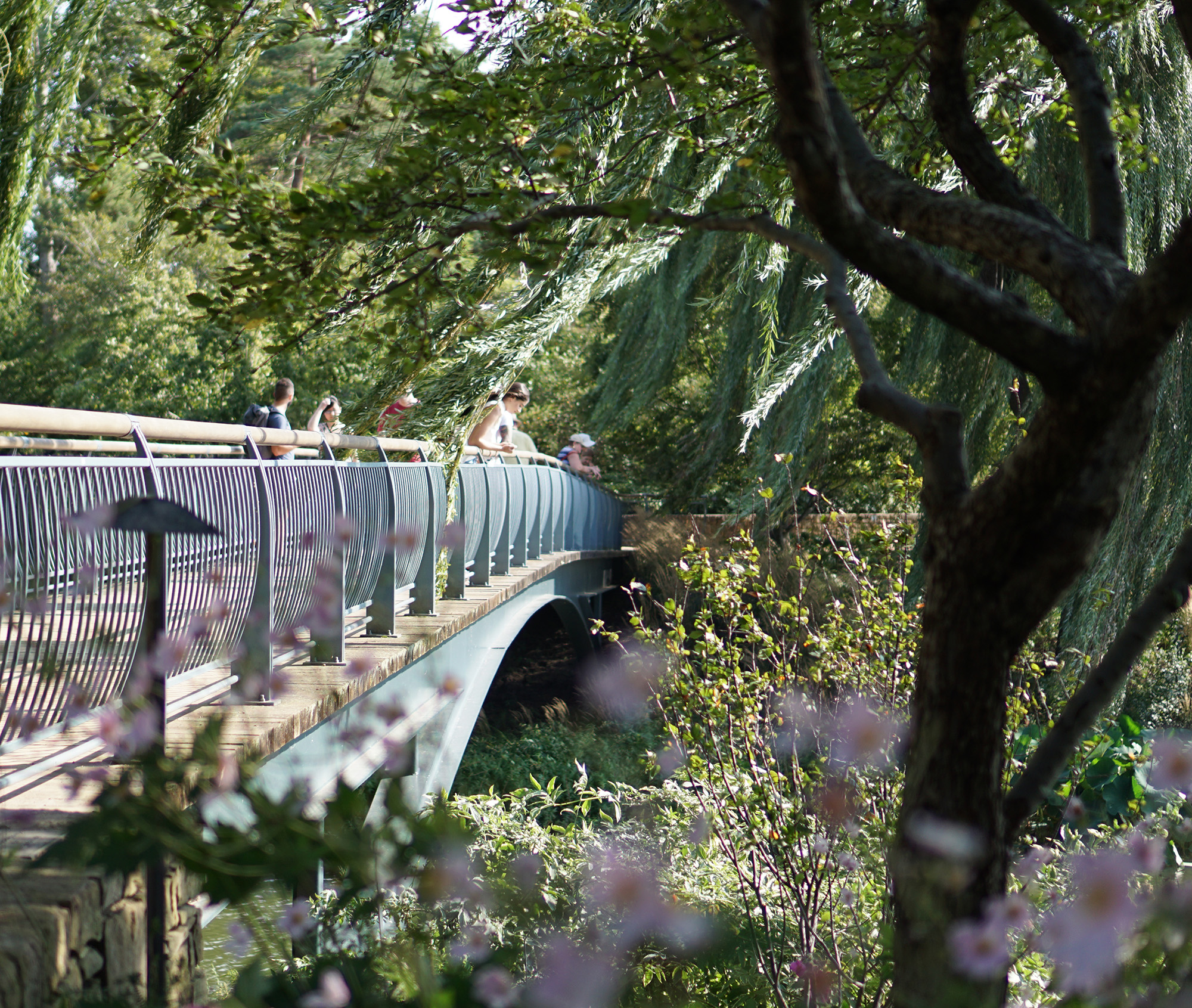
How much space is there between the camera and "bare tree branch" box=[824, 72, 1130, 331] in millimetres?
1840

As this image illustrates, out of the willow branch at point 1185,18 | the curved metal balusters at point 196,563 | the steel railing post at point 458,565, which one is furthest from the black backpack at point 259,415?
the willow branch at point 1185,18

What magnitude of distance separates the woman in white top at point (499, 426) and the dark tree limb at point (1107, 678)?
5.64 meters

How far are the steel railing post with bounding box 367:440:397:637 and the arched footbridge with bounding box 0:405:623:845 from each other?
0.01m

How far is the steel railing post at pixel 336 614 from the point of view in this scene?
4.44m

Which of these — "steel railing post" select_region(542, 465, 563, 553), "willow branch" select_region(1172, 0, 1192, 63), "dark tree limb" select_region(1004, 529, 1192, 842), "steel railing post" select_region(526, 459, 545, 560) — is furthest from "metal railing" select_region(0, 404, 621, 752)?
"steel railing post" select_region(542, 465, 563, 553)

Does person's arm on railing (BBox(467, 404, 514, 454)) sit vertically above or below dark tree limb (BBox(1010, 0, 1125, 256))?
below

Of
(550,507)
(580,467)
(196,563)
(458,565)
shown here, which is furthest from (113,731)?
(580,467)

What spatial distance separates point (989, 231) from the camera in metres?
1.96

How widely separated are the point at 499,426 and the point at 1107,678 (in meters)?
7.90

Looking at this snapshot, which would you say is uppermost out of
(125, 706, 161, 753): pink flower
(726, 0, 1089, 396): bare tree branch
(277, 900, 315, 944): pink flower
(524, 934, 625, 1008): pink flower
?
(726, 0, 1089, 396): bare tree branch

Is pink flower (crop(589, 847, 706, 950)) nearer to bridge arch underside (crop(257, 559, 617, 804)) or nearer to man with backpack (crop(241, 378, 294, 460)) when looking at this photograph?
bridge arch underside (crop(257, 559, 617, 804))

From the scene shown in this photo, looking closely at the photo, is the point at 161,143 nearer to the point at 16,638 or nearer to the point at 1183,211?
the point at 16,638

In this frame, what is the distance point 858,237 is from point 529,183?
1.45 m

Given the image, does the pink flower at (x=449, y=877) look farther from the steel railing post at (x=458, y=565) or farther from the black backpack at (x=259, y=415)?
the black backpack at (x=259, y=415)
